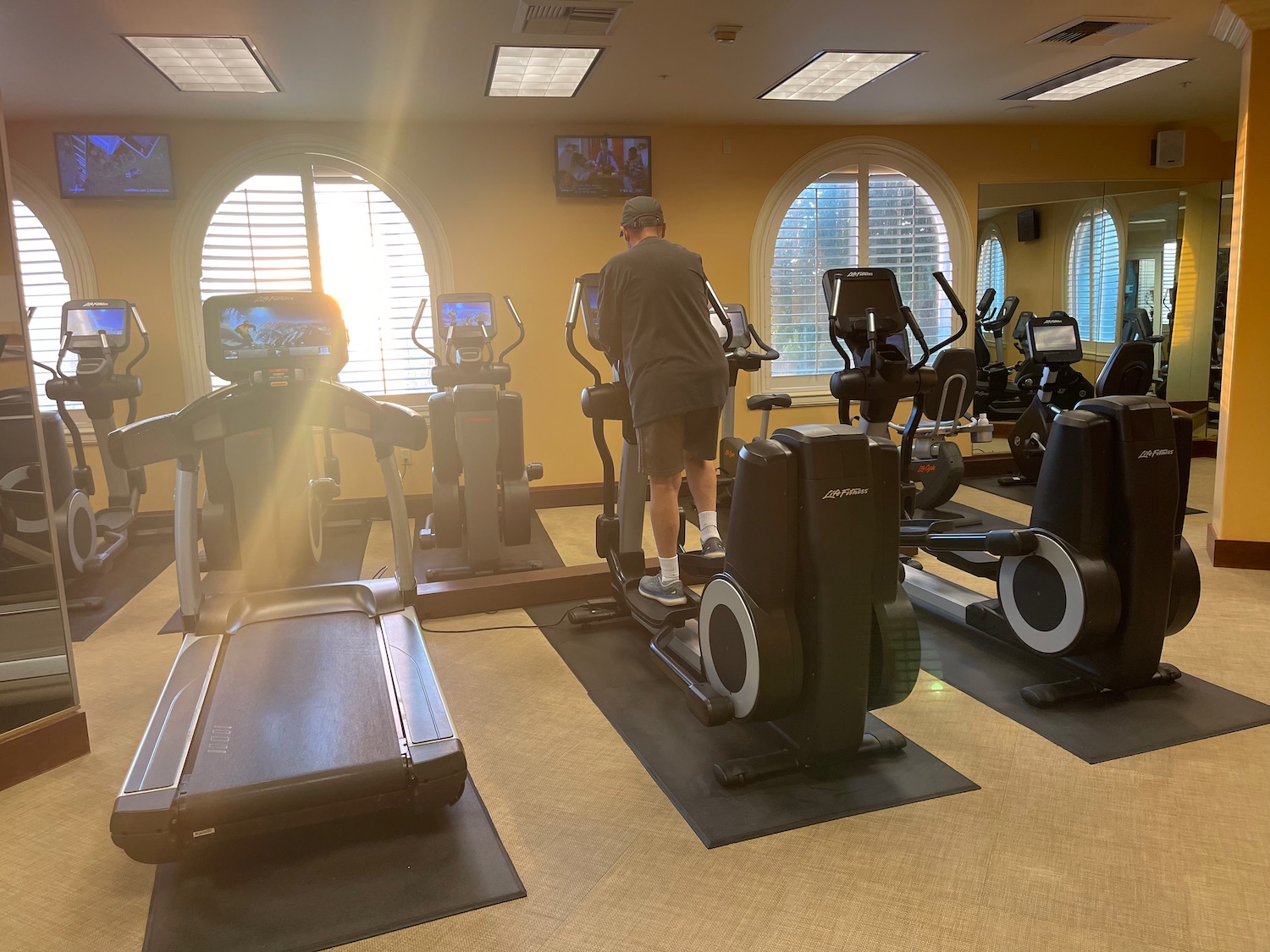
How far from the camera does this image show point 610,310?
11.3 ft

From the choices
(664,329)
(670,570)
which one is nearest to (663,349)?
(664,329)

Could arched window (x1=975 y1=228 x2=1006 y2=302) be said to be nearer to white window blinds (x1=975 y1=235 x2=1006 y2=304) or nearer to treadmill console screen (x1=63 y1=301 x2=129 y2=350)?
white window blinds (x1=975 y1=235 x2=1006 y2=304)

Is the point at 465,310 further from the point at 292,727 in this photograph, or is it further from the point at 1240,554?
the point at 1240,554

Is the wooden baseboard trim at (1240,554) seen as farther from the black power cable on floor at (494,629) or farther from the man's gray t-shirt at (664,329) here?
the black power cable on floor at (494,629)

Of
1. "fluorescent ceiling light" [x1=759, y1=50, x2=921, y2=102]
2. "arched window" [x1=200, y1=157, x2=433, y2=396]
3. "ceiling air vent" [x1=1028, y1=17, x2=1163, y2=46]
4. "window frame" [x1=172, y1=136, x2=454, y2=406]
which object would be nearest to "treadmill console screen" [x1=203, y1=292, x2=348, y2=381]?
"arched window" [x1=200, y1=157, x2=433, y2=396]

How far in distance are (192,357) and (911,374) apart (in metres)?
4.70

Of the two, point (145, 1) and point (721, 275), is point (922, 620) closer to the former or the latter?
point (721, 275)

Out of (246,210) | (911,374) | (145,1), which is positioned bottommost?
(911,374)

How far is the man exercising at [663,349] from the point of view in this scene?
3340 mm

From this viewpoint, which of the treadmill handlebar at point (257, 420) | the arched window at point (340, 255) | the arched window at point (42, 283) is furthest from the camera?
the arched window at point (340, 255)

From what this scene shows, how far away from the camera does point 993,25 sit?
14.8 ft

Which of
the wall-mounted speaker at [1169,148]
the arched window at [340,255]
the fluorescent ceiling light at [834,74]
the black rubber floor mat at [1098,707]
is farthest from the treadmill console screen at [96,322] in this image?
the wall-mounted speaker at [1169,148]

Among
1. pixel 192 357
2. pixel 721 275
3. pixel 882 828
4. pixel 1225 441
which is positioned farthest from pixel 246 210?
pixel 1225 441

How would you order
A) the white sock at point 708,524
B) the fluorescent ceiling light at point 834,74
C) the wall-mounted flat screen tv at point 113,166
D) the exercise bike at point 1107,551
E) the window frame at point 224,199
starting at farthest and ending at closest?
the window frame at point 224,199 < the wall-mounted flat screen tv at point 113,166 < the fluorescent ceiling light at point 834,74 < the white sock at point 708,524 < the exercise bike at point 1107,551
